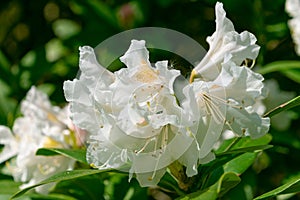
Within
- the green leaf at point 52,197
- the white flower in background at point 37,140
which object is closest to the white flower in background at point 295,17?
the white flower in background at point 37,140

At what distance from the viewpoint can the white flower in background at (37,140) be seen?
1702 millimetres

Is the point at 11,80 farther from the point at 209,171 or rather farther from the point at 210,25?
the point at 209,171

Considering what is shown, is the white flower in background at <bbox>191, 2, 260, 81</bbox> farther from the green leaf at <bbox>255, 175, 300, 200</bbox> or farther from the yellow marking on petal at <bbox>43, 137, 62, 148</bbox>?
the yellow marking on petal at <bbox>43, 137, 62, 148</bbox>

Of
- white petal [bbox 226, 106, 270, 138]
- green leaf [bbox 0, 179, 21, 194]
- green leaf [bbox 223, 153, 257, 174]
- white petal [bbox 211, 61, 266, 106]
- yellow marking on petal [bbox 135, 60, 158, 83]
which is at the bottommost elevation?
green leaf [bbox 0, 179, 21, 194]

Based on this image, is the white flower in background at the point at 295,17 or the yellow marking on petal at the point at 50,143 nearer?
the yellow marking on petal at the point at 50,143

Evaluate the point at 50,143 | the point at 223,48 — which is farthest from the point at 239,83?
the point at 50,143

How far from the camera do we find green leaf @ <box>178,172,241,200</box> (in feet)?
4.00

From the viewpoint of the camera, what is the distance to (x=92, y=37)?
2477 millimetres

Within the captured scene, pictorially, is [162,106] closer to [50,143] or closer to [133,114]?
[133,114]

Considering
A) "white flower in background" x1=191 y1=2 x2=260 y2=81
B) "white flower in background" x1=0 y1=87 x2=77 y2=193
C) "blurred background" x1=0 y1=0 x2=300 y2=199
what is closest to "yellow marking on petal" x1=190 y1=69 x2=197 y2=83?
"white flower in background" x1=191 y1=2 x2=260 y2=81

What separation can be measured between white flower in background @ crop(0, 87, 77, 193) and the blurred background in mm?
229

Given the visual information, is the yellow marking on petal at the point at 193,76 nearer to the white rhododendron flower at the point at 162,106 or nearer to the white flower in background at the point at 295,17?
the white rhododendron flower at the point at 162,106

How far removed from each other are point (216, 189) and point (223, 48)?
0.87ft

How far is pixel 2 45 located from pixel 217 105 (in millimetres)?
1748
